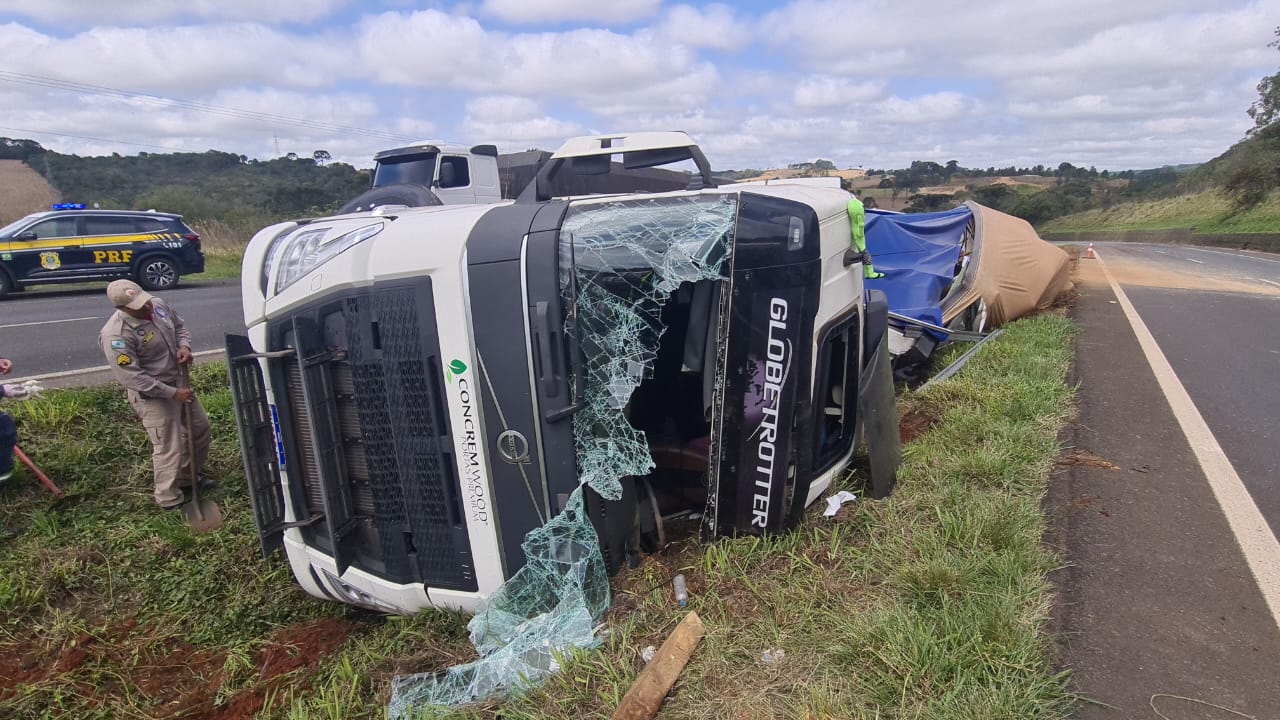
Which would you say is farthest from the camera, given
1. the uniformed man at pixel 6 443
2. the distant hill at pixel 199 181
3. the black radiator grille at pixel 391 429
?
the distant hill at pixel 199 181

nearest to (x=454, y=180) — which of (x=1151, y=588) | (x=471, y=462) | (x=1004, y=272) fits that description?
(x=1004, y=272)

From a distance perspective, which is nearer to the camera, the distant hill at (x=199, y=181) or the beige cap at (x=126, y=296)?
the beige cap at (x=126, y=296)

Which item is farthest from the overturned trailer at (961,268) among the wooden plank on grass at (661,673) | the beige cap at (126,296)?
the beige cap at (126,296)

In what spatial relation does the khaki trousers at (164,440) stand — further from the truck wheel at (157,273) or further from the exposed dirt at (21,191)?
the exposed dirt at (21,191)

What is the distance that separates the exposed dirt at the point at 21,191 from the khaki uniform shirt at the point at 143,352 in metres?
22.1

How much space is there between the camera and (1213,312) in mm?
9078

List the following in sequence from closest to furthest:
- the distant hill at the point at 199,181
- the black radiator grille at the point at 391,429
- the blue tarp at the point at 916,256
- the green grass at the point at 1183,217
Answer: the black radiator grille at the point at 391,429 < the blue tarp at the point at 916,256 < the green grass at the point at 1183,217 < the distant hill at the point at 199,181

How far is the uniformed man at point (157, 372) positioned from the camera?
420 cm

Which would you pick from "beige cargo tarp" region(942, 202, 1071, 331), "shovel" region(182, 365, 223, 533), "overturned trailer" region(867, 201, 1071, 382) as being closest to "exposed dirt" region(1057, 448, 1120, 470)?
"overturned trailer" region(867, 201, 1071, 382)

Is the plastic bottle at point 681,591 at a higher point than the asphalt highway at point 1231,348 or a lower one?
higher

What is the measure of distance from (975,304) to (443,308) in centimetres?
707

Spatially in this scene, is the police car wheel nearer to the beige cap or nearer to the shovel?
the shovel

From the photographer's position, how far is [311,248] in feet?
9.50

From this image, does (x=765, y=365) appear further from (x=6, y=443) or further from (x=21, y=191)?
(x=21, y=191)
